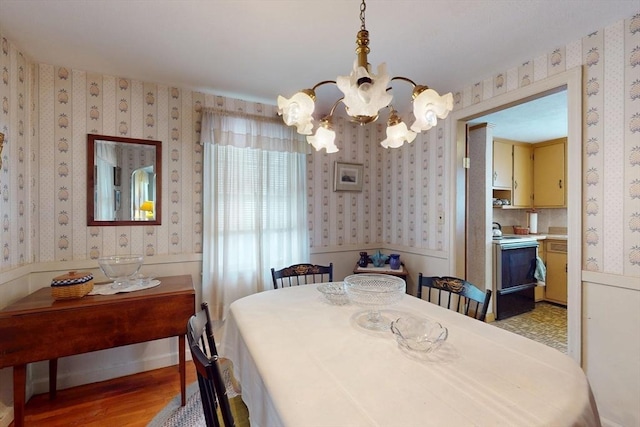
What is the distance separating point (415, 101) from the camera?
119cm

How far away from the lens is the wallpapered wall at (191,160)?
1.63 meters

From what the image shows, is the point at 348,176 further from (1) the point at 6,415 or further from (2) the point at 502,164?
(1) the point at 6,415

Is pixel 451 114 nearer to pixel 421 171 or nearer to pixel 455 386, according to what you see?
pixel 421 171

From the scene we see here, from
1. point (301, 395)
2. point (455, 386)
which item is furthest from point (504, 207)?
point (301, 395)

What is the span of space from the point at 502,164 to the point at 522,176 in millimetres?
474

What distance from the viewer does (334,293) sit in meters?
1.69

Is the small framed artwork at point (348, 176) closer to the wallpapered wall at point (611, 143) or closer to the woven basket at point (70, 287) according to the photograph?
the wallpapered wall at point (611, 143)

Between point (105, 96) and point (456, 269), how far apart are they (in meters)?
3.20

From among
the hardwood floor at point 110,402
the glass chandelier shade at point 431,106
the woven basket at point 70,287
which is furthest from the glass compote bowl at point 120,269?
the glass chandelier shade at point 431,106

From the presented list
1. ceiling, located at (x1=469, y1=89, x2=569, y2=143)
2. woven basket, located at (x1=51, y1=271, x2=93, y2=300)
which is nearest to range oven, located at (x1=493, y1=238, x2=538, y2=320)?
ceiling, located at (x1=469, y1=89, x2=569, y2=143)

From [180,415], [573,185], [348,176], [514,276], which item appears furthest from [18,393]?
[514,276]

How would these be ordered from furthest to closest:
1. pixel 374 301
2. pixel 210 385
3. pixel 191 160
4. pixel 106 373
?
pixel 191 160, pixel 106 373, pixel 374 301, pixel 210 385

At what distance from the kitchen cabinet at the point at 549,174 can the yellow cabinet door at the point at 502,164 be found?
0.51 metres

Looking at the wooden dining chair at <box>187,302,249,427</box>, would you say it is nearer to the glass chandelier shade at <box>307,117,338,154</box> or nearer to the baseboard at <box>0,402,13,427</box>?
the glass chandelier shade at <box>307,117,338,154</box>
